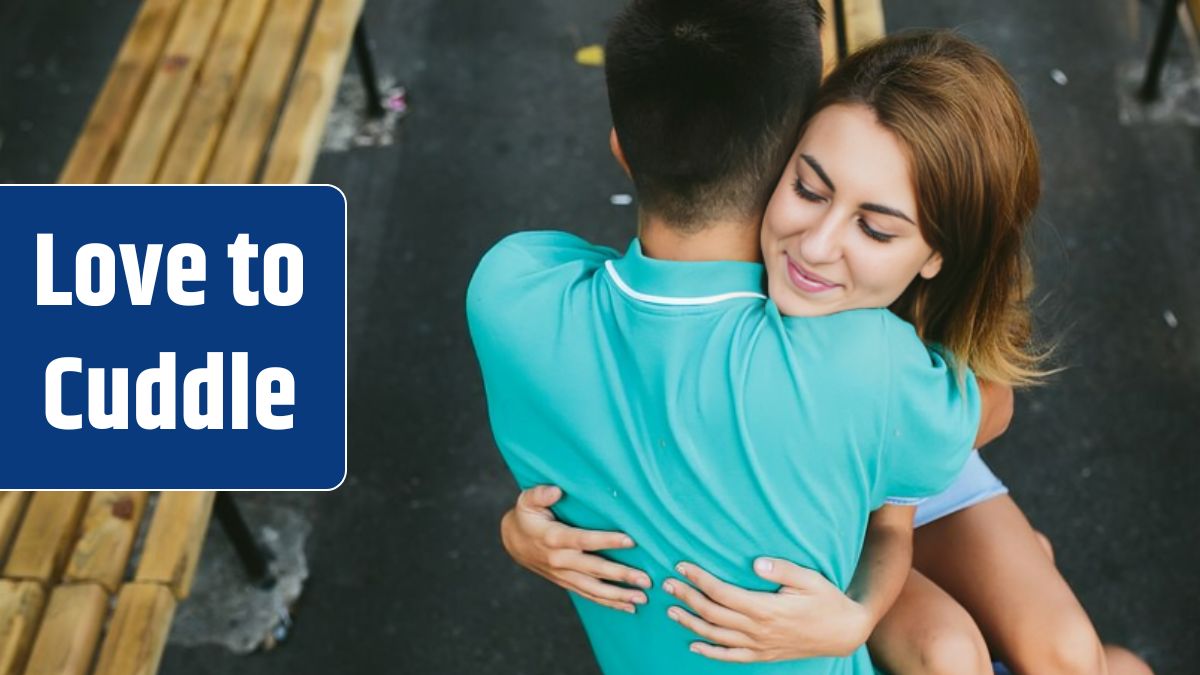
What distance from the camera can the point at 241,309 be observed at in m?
2.27

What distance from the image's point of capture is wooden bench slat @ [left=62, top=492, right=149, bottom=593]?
2229 millimetres

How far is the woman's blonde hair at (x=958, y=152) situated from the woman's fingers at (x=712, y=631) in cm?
46

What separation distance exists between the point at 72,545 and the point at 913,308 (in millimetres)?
1436

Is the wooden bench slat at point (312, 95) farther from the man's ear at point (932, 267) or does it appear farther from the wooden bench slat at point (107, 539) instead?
the man's ear at point (932, 267)

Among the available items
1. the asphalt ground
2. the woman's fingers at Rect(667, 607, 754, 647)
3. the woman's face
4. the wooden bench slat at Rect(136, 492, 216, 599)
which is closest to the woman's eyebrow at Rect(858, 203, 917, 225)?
the woman's face

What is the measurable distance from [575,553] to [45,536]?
3.31ft

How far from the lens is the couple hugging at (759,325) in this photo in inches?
62.8

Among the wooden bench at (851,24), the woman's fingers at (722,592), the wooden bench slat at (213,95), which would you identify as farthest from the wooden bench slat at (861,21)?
the woman's fingers at (722,592)

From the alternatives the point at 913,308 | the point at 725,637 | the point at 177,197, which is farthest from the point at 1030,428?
the point at 177,197

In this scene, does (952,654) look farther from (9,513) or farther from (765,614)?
(9,513)

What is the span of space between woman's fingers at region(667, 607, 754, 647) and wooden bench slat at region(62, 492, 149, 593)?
1028mm

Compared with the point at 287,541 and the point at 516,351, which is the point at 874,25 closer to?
the point at 516,351

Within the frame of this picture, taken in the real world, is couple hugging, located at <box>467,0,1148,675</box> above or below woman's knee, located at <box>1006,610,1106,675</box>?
above

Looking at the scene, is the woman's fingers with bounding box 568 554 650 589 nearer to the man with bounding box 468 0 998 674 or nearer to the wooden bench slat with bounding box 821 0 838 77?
the man with bounding box 468 0 998 674
